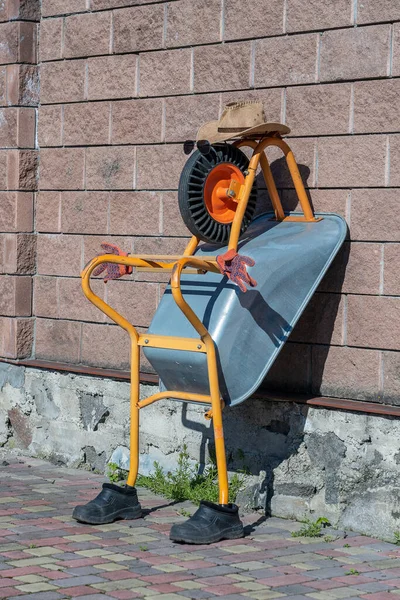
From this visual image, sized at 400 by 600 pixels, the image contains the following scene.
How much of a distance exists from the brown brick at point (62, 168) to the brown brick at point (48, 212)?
6 centimetres

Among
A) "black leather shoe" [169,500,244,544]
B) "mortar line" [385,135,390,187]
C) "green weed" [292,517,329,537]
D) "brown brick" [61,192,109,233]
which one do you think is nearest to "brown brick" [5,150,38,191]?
"brown brick" [61,192,109,233]

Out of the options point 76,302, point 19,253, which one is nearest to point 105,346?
point 76,302

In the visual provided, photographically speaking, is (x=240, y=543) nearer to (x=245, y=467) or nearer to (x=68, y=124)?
(x=245, y=467)

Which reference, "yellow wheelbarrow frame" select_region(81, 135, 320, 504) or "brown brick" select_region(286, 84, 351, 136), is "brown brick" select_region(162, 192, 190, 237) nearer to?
"yellow wheelbarrow frame" select_region(81, 135, 320, 504)

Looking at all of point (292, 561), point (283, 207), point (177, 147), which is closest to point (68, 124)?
point (177, 147)

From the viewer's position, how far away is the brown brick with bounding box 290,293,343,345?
19.1 feet

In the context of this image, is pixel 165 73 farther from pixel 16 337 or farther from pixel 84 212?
pixel 16 337

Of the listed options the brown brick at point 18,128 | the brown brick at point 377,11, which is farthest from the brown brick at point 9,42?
the brown brick at point 377,11

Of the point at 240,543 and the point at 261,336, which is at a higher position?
the point at 261,336

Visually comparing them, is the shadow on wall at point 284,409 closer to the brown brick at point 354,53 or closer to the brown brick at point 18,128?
the brown brick at point 354,53

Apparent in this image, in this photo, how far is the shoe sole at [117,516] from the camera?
5.68 meters

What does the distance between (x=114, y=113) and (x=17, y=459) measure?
232cm

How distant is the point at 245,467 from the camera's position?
6098mm

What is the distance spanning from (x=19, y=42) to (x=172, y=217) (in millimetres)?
1733
